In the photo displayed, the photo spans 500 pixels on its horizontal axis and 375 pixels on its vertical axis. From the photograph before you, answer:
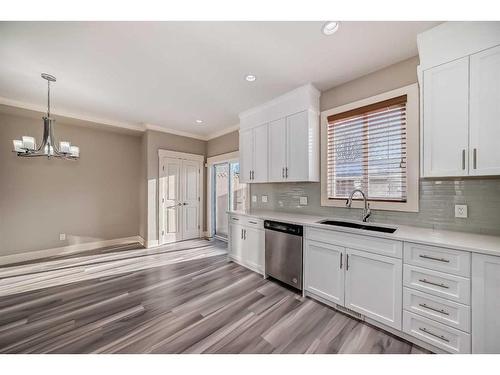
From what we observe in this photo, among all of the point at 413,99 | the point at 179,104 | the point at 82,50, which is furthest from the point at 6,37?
the point at 413,99

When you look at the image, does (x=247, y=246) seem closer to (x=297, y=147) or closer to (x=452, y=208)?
(x=297, y=147)

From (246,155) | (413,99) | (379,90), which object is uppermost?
(379,90)

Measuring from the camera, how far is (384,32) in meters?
1.77

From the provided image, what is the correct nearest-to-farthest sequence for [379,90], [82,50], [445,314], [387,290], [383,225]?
[445,314]
[387,290]
[82,50]
[383,225]
[379,90]

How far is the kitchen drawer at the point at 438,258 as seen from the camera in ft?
4.63

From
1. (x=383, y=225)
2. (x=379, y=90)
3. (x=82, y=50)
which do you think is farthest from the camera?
(x=379, y=90)

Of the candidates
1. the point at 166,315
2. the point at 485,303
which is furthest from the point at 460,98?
the point at 166,315

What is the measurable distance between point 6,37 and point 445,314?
443cm

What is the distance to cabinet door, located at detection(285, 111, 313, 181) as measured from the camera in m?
2.71

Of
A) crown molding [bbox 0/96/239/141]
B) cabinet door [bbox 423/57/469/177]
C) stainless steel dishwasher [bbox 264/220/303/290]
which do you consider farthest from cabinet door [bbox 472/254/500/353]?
crown molding [bbox 0/96/239/141]

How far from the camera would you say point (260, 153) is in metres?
3.33

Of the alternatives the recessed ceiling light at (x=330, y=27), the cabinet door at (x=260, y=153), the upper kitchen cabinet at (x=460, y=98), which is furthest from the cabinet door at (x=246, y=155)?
the upper kitchen cabinet at (x=460, y=98)

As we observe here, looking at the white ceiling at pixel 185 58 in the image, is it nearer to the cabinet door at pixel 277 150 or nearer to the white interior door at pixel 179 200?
the cabinet door at pixel 277 150

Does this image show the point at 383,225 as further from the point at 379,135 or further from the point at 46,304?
the point at 46,304
